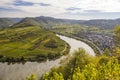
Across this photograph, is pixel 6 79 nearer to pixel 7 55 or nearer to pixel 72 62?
pixel 72 62

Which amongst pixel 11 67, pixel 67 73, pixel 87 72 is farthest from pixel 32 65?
pixel 87 72

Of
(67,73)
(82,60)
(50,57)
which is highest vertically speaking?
(82,60)

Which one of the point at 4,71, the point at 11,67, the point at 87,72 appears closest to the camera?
the point at 87,72

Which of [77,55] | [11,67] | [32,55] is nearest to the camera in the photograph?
[77,55]

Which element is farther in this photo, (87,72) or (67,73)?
(67,73)

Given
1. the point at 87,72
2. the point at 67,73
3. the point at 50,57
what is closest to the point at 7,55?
the point at 50,57

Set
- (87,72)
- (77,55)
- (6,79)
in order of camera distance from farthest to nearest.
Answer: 1. (6,79)
2. (77,55)
3. (87,72)

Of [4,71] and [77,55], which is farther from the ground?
[77,55]

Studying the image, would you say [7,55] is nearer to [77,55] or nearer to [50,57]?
[50,57]

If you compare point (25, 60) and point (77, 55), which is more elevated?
point (77, 55)
